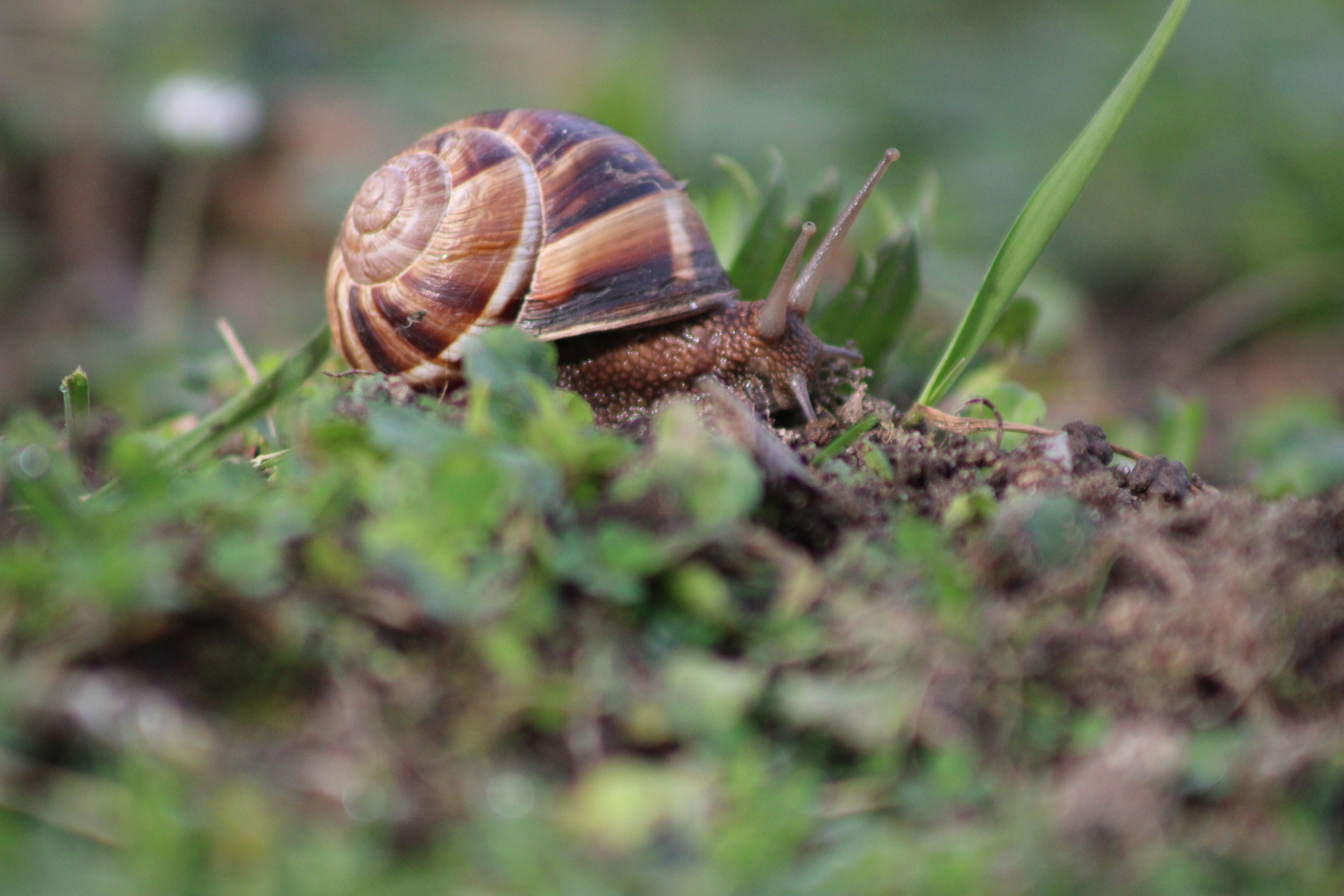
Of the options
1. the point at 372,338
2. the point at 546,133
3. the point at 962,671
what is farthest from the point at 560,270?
the point at 962,671

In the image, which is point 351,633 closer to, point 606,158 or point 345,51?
point 606,158

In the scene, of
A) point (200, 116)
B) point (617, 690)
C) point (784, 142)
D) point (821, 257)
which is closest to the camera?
point (617, 690)

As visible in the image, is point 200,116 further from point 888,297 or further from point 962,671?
point 962,671

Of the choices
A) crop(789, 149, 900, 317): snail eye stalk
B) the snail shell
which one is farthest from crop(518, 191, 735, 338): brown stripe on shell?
crop(789, 149, 900, 317): snail eye stalk

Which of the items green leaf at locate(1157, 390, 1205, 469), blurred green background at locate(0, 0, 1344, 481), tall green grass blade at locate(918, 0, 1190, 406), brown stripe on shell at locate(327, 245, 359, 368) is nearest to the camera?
tall green grass blade at locate(918, 0, 1190, 406)

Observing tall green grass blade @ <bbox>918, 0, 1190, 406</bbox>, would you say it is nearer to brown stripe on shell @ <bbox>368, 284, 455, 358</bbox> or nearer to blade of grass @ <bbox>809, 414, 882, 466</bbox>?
blade of grass @ <bbox>809, 414, 882, 466</bbox>

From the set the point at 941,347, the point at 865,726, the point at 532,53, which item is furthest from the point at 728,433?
the point at 532,53
